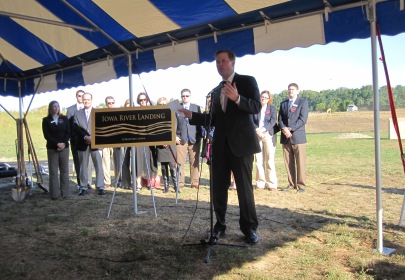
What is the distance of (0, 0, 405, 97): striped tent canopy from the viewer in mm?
3859

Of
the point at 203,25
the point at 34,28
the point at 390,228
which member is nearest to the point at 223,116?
the point at 203,25

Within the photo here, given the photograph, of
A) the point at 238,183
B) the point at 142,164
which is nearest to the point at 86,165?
the point at 142,164

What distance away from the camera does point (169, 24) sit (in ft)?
14.7

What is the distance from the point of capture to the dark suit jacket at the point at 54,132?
690 cm

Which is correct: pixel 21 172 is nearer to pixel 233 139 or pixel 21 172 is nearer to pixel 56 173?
pixel 56 173

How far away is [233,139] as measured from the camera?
3.69m

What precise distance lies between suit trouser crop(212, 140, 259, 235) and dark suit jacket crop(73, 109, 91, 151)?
4.17 meters

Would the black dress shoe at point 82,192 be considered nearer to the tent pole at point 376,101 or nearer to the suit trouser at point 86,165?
the suit trouser at point 86,165

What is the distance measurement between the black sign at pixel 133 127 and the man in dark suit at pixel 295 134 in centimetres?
278

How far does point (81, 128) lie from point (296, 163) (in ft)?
14.0

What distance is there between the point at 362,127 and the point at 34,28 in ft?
115

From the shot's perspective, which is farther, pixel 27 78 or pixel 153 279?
pixel 27 78

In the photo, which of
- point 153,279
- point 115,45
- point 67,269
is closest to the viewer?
point 153,279

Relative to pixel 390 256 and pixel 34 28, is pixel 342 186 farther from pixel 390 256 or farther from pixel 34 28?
pixel 34 28
